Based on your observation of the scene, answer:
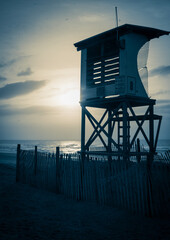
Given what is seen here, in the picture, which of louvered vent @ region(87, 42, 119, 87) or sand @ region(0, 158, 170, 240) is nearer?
sand @ region(0, 158, 170, 240)

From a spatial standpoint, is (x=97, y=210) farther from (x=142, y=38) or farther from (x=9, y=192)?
(x=142, y=38)

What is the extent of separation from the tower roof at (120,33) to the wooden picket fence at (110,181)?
23.3 feet

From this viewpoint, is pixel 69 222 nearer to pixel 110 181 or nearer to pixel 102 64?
pixel 110 181

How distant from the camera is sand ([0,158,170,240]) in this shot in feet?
18.8

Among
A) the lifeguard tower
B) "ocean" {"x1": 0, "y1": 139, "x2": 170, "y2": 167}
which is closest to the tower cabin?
the lifeguard tower

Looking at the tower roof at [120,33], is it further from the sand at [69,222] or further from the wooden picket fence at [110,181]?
the sand at [69,222]

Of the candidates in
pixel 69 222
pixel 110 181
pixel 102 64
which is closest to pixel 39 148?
pixel 102 64

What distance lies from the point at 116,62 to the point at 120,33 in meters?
1.57

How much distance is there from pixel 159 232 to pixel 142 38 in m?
10.3

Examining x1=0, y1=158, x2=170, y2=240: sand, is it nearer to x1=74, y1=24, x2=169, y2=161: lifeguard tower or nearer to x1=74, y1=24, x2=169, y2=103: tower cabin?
x1=74, y1=24, x2=169, y2=161: lifeguard tower

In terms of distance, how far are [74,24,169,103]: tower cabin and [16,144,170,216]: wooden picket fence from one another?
4.32 metres

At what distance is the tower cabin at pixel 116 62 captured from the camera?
37.6 feet

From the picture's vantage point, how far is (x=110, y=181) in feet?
26.8

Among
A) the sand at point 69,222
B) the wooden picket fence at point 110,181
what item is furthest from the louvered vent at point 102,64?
the sand at point 69,222
